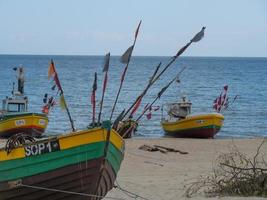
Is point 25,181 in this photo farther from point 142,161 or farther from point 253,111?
point 253,111

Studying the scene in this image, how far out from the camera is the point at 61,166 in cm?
972

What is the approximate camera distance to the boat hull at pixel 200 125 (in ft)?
83.9

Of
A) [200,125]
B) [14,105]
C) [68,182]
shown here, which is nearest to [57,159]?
[68,182]

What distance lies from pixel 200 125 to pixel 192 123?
1.12 feet

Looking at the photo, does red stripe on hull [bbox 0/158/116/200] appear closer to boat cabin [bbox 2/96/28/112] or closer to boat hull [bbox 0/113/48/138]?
boat hull [bbox 0/113/48/138]

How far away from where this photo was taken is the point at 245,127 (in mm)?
33781

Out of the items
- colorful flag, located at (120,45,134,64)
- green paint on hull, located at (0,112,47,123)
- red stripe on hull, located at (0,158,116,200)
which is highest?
colorful flag, located at (120,45,134,64)

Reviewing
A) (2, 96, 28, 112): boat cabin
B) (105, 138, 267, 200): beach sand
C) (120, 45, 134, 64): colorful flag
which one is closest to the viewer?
(120, 45, 134, 64): colorful flag

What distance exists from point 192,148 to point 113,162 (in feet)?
38.4

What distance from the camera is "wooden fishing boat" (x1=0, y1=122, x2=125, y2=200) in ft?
31.7

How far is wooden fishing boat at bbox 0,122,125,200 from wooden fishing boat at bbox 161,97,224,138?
15.8m

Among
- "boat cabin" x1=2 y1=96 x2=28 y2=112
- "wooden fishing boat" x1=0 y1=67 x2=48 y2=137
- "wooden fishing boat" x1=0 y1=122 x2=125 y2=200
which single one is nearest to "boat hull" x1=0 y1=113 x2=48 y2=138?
"wooden fishing boat" x1=0 y1=67 x2=48 y2=137

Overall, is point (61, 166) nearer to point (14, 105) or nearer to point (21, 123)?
point (21, 123)

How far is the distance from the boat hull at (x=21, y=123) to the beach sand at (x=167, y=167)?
366 cm
